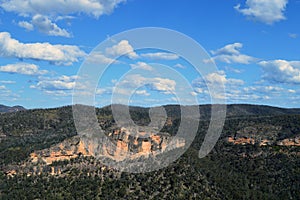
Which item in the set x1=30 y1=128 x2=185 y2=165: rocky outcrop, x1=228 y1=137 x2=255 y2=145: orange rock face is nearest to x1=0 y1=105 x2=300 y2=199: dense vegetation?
x1=30 y1=128 x2=185 y2=165: rocky outcrop

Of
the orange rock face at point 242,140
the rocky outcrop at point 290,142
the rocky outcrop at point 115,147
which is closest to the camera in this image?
the rocky outcrop at point 115,147

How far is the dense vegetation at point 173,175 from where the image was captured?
90.4 m

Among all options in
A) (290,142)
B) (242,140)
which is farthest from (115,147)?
Answer: (242,140)

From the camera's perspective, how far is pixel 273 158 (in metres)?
147

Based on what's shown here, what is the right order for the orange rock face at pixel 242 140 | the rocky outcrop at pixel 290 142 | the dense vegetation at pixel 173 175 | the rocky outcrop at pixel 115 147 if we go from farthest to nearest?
1. the orange rock face at pixel 242 140
2. the rocky outcrop at pixel 290 142
3. the rocky outcrop at pixel 115 147
4. the dense vegetation at pixel 173 175

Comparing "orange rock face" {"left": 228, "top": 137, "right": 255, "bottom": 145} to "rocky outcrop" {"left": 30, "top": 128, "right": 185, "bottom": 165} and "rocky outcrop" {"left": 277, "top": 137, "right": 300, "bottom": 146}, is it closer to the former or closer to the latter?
"rocky outcrop" {"left": 277, "top": 137, "right": 300, "bottom": 146}

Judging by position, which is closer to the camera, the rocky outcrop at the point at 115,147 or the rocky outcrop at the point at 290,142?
the rocky outcrop at the point at 115,147

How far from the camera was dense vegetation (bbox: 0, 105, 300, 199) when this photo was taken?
90438 mm

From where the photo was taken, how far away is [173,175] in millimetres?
95188

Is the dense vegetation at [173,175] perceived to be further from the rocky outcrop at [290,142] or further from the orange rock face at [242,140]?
the rocky outcrop at [290,142]

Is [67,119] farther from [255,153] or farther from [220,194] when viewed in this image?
[220,194]

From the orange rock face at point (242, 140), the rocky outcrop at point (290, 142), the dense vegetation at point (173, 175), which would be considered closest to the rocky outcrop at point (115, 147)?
the dense vegetation at point (173, 175)

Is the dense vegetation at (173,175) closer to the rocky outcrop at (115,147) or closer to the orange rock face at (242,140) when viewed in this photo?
the rocky outcrop at (115,147)

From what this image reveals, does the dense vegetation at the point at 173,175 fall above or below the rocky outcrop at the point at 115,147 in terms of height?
below
